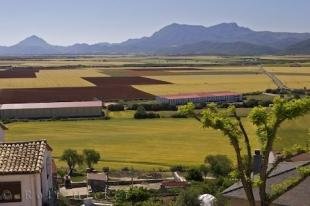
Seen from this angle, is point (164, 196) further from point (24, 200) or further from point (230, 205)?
point (24, 200)

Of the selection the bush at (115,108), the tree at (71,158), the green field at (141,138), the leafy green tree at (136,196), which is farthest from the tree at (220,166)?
the bush at (115,108)

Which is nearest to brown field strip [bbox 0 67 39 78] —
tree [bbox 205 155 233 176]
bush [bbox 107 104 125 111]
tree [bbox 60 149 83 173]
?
bush [bbox 107 104 125 111]

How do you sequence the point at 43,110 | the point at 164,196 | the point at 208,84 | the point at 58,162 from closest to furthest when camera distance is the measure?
1. the point at 164,196
2. the point at 58,162
3. the point at 43,110
4. the point at 208,84

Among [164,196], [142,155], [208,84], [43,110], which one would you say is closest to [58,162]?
[142,155]

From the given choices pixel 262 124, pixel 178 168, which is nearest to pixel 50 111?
pixel 178 168

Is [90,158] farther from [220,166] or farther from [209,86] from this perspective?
[209,86]
